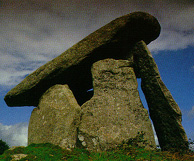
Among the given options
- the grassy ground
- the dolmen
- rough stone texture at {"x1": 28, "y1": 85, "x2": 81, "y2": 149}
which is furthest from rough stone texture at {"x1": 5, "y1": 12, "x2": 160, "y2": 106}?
the grassy ground

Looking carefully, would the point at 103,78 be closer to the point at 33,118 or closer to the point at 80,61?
the point at 80,61

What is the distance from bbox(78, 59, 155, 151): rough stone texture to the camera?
7.63 m

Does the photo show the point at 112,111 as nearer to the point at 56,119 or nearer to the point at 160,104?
the point at 160,104

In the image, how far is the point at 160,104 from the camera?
8.66 m

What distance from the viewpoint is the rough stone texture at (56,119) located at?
26.3 ft

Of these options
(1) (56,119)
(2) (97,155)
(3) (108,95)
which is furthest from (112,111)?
(1) (56,119)

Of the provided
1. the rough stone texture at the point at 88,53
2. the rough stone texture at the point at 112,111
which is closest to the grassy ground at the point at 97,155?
the rough stone texture at the point at 112,111

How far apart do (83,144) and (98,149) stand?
0.59m

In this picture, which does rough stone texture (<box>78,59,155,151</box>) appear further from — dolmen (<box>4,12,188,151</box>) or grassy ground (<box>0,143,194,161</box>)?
grassy ground (<box>0,143,194,161</box>)

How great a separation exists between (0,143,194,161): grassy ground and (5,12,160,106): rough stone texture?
347cm

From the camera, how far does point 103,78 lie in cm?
855

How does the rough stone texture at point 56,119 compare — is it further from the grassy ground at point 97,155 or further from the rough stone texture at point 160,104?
the rough stone texture at point 160,104

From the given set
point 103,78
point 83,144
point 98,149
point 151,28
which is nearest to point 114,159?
point 98,149

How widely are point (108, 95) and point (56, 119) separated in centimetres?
232
